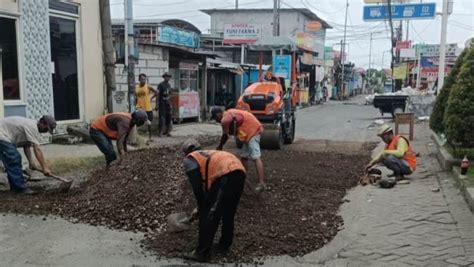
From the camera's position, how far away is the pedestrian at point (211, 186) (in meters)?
4.86

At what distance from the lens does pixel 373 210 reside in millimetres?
6727

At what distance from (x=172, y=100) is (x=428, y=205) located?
12776 mm

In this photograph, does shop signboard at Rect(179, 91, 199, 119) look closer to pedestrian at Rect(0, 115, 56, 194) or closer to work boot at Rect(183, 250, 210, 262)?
pedestrian at Rect(0, 115, 56, 194)

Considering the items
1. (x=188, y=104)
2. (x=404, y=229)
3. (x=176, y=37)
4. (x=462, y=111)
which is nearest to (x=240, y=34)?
(x=176, y=37)

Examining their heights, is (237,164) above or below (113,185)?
above

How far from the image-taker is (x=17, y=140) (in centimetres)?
754

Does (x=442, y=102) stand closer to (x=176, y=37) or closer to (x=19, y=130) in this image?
(x=19, y=130)

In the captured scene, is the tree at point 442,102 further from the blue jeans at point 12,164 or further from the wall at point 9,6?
the wall at point 9,6

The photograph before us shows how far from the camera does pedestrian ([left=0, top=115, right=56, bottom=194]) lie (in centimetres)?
733

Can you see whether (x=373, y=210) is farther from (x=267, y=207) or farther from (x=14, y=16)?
(x=14, y=16)

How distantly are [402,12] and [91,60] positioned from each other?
12661 millimetres

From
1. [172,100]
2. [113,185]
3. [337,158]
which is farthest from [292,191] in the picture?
[172,100]

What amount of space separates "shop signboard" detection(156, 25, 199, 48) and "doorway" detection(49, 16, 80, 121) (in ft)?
23.2

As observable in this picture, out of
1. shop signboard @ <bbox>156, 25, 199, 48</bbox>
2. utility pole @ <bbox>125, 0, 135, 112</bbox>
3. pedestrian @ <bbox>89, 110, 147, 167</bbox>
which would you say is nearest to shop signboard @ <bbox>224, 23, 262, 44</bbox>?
shop signboard @ <bbox>156, 25, 199, 48</bbox>
